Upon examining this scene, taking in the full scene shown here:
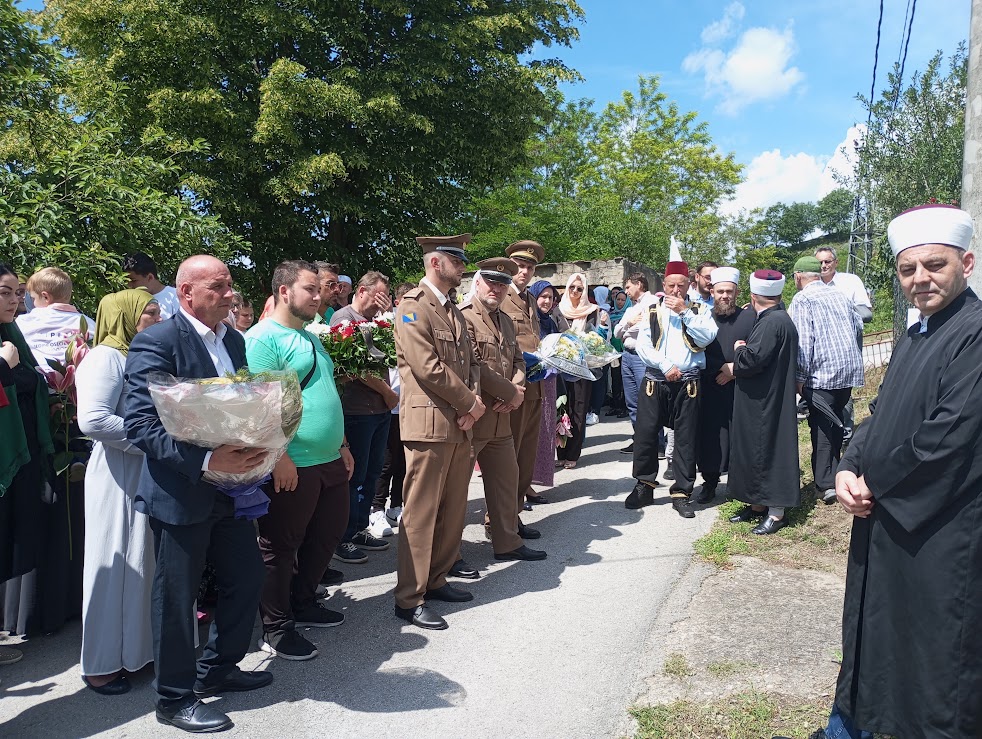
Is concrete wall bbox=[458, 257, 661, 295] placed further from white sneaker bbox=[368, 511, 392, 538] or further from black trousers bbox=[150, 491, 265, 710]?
black trousers bbox=[150, 491, 265, 710]

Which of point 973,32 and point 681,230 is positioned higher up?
point 681,230

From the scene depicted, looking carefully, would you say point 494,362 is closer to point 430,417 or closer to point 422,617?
point 430,417

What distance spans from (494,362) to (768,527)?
2.63 m

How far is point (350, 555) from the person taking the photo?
5.55m

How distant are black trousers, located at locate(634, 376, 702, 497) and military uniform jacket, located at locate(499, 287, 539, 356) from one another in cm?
114

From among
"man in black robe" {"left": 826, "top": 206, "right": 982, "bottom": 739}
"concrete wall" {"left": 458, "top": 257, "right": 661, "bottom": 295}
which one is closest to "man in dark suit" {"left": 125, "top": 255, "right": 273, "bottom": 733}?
"man in black robe" {"left": 826, "top": 206, "right": 982, "bottom": 739}

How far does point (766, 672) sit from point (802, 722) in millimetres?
458

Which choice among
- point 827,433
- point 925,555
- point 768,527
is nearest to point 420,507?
point 925,555

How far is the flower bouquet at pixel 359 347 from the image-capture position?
16.6 feet

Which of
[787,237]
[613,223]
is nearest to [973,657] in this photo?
[613,223]

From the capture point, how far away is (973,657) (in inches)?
99.0

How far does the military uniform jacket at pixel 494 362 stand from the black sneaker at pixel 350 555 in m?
1.34

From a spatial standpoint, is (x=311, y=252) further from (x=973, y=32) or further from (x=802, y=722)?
(x=802, y=722)

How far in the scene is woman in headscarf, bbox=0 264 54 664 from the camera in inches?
147
